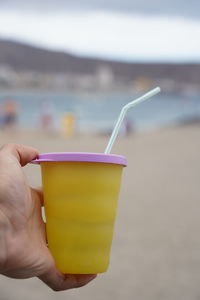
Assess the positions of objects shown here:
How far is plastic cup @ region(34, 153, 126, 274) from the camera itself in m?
0.47

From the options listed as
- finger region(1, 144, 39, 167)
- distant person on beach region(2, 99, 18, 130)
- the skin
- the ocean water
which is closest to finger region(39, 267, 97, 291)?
the skin

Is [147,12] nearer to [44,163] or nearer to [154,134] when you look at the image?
[154,134]

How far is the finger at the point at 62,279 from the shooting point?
0.50 meters

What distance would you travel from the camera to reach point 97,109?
6.11 meters

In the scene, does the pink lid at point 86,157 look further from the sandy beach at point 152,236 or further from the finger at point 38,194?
the sandy beach at point 152,236

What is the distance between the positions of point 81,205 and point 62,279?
79 mm

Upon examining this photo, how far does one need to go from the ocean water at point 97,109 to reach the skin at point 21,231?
4.62 m

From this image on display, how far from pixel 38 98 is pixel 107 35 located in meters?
1.48

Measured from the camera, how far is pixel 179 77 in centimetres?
433

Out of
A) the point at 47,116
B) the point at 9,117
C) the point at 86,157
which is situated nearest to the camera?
the point at 86,157

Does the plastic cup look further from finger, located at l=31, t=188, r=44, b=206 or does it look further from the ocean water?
the ocean water

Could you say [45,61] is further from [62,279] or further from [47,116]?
[62,279]

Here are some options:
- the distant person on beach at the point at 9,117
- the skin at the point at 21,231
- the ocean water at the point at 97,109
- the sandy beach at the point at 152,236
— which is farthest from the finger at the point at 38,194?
the ocean water at the point at 97,109

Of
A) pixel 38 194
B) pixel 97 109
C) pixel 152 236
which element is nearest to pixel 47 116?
pixel 97 109
